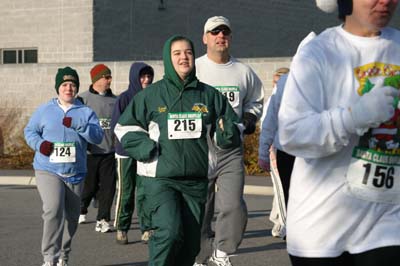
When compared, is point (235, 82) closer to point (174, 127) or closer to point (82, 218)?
point (174, 127)

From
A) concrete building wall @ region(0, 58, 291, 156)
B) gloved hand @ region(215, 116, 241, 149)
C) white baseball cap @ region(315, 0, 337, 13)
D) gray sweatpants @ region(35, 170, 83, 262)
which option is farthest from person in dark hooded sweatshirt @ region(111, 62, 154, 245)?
concrete building wall @ region(0, 58, 291, 156)

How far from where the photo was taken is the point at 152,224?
7043 millimetres

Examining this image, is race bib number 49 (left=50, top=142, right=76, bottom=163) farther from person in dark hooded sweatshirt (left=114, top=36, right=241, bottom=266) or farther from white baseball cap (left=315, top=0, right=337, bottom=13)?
white baseball cap (left=315, top=0, right=337, bottom=13)

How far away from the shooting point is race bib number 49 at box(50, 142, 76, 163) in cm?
869

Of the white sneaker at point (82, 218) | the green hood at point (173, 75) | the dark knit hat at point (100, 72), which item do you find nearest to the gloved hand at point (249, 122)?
the green hood at point (173, 75)

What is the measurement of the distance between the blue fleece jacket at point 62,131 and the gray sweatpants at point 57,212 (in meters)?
0.09

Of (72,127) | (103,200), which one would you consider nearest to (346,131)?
(72,127)

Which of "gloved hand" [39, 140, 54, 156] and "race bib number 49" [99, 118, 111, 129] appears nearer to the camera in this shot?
"gloved hand" [39, 140, 54, 156]

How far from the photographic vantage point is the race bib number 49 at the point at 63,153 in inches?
342

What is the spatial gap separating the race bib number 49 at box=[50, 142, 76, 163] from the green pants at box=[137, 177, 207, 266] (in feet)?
5.12

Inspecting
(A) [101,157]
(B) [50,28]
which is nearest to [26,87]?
(B) [50,28]

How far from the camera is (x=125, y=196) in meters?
10.8

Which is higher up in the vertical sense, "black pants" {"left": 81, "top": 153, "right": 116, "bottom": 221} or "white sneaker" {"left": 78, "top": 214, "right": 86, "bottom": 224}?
"black pants" {"left": 81, "top": 153, "right": 116, "bottom": 221}

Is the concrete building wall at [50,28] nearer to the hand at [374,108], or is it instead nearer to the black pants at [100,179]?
the black pants at [100,179]
